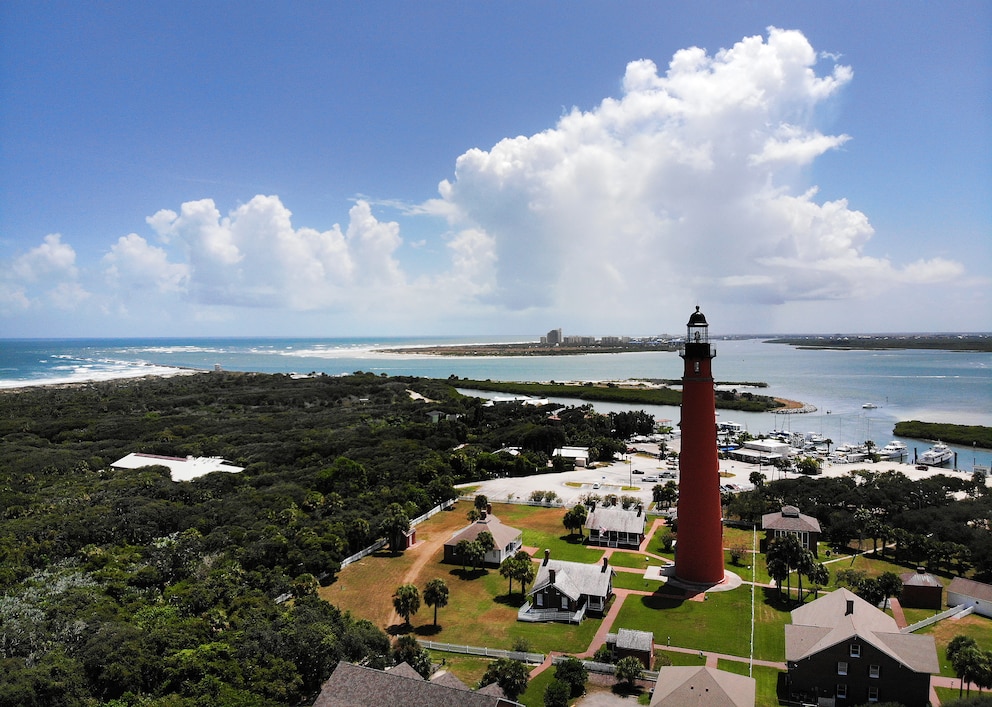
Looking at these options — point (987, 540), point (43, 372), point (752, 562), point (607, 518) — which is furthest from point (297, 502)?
point (43, 372)

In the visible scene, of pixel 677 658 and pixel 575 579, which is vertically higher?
pixel 575 579

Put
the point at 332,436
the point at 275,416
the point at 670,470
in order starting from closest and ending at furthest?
the point at 670,470 → the point at 332,436 → the point at 275,416

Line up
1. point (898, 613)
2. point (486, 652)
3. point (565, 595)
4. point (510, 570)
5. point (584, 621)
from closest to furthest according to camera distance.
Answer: point (486, 652), point (898, 613), point (584, 621), point (565, 595), point (510, 570)

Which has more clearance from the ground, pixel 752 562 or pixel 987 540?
pixel 987 540

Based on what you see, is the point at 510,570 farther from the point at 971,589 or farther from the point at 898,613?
the point at 971,589

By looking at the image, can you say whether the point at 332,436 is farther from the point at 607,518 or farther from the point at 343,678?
the point at 343,678

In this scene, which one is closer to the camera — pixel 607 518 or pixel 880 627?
pixel 880 627

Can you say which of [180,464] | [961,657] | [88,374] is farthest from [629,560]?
[88,374]
